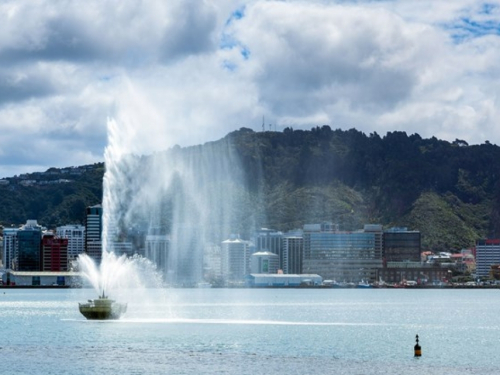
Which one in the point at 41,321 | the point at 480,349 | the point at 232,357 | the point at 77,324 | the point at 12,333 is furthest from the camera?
the point at 41,321

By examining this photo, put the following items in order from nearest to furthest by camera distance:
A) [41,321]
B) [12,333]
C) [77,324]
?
1. [12,333]
2. [77,324]
3. [41,321]

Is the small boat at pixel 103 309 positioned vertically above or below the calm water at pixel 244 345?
above

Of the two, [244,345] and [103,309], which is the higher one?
[103,309]

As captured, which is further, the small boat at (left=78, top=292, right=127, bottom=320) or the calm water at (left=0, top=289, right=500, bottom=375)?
the small boat at (left=78, top=292, right=127, bottom=320)

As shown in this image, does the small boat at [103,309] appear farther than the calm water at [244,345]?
Yes

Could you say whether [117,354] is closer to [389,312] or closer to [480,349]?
[480,349]

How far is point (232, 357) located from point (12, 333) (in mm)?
31206

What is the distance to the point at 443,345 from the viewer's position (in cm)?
7481

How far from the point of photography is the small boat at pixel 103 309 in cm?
8881

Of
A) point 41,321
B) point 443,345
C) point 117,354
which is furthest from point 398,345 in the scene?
point 41,321

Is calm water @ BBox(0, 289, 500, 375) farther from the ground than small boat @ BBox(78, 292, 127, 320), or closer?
closer

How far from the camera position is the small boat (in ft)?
291

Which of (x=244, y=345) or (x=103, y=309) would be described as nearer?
(x=244, y=345)

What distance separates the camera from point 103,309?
8894cm
